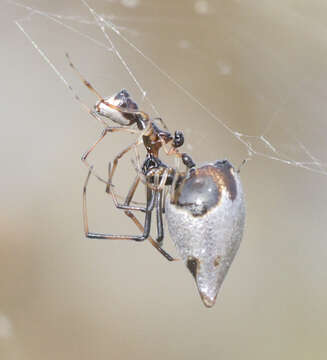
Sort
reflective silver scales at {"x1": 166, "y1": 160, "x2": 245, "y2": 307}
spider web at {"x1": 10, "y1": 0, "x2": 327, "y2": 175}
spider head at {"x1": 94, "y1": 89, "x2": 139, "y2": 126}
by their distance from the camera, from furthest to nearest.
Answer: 1. spider web at {"x1": 10, "y1": 0, "x2": 327, "y2": 175}
2. spider head at {"x1": 94, "y1": 89, "x2": 139, "y2": 126}
3. reflective silver scales at {"x1": 166, "y1": 160, "x2": 245, "y2": 307}

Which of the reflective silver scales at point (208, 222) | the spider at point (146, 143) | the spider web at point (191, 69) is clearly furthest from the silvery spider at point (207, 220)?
the spider web at point (191, 69)

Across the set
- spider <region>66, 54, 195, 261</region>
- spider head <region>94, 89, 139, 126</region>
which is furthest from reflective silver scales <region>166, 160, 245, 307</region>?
spider head <region>94, 89, 139, 126</region>

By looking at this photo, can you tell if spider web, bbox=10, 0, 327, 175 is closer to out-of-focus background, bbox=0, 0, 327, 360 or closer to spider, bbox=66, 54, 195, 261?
out-of-focus background, bbox=0, 0, 327, 360

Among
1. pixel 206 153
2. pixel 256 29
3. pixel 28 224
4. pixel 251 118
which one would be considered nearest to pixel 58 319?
pixel 28 224

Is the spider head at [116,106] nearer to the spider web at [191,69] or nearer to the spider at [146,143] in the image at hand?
the spider at [146,143]

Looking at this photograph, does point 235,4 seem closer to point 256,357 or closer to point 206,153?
point 206,153

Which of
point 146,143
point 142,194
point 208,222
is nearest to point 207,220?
point 208,222

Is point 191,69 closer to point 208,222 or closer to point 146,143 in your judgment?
point 146,143

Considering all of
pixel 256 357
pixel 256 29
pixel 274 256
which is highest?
pixel 256 29
